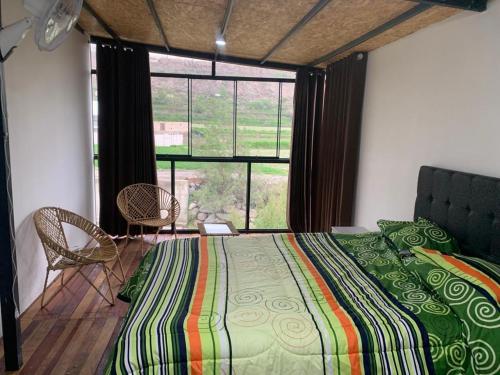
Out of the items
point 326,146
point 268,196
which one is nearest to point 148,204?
point 268,196

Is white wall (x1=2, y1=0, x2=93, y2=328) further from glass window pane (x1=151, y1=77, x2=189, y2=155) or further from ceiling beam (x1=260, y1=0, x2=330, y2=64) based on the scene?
ceiling beam (x1=260, y1=0, x2=330, y2=64)

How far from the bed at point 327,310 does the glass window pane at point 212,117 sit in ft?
8.82

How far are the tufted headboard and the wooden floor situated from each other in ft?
8.01

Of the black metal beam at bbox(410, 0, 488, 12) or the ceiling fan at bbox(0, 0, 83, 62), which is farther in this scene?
the black metal beam at bbox(410, 0, 488, 12)

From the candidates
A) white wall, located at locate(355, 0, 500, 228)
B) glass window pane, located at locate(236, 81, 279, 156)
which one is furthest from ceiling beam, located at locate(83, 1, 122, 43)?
white wall, located at locate(355, 0, 500, 228)

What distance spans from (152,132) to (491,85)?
361cm

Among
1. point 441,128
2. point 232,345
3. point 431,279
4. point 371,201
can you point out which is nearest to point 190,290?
point 232,345

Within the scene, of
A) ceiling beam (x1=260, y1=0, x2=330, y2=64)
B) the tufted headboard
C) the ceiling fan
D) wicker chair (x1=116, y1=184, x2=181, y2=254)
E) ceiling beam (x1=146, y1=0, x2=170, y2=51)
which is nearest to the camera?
the ceiling fan

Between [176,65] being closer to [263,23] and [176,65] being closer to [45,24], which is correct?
[263,23]

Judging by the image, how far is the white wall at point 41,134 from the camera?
2.82 metres

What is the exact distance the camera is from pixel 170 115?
4.97 metres

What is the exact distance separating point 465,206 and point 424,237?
0.33m

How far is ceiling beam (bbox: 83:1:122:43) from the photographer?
3382mm

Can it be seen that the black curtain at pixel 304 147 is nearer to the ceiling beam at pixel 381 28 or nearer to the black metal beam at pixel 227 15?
the ceiling beam at pixel 381 28
